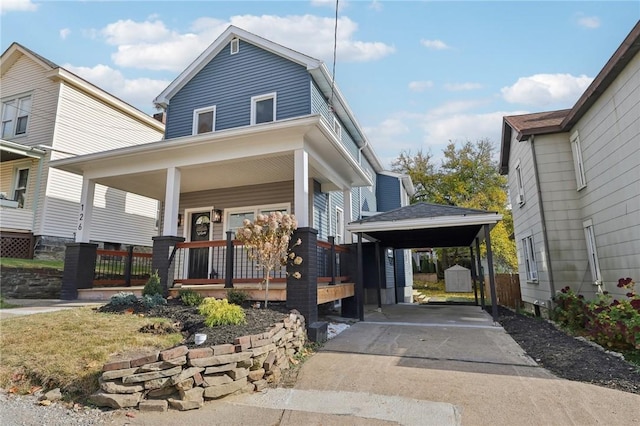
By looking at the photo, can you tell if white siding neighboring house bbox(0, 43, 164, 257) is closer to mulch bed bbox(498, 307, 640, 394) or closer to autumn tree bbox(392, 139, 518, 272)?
mulch bed bbox(498, 307, 640, 394)

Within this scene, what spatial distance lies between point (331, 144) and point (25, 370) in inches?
227

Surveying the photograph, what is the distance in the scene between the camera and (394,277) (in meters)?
13.4

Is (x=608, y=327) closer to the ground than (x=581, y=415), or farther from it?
farther from it

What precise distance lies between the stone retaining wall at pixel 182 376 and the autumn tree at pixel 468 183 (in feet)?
67.7

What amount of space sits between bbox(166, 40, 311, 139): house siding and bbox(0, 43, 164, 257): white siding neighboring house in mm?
4472

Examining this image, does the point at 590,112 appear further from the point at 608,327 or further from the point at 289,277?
the point at 289,277

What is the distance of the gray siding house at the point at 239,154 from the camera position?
7.01 metres

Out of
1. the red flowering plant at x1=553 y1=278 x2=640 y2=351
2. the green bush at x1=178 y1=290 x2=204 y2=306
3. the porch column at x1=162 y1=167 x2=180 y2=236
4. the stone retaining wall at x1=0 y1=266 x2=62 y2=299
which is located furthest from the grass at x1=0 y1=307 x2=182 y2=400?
the red flowering plant at x1=553 y1=278 x2=640 y2=351

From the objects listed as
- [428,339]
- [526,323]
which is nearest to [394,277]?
[526,323]

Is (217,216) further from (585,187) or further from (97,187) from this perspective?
(585,187)

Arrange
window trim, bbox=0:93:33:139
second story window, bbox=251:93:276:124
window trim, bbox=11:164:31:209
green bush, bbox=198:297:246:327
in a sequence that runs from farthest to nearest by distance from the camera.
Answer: window trim, bbox=0:93:33:139 → window trim, bbox=11:164:31:209 → second story window, bbox=251:93:276:124 → green bush, bbox=198:297:246:327

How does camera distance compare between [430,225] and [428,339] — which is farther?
[430,225]

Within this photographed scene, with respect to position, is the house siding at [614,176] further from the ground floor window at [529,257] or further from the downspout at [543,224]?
the ground floor window at [529,257]

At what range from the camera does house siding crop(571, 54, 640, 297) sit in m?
6.15
